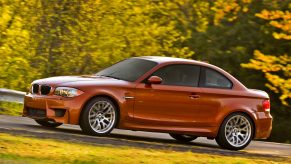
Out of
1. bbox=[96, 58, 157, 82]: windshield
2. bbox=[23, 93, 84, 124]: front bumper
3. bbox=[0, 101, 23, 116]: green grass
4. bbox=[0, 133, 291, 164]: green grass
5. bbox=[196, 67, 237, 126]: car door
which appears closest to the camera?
bbox=[0, 133, 291, 164]: green grass

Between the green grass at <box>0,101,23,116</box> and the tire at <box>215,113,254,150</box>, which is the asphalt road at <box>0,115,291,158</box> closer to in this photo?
the tire at <box>215,113,254,150</box>

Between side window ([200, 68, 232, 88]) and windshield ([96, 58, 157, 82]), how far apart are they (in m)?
0.98

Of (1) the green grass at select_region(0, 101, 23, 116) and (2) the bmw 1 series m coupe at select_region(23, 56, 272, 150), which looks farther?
(1) the green grass at select_region(0, 101, 23, 116)

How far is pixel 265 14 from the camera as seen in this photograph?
17984 millimetres

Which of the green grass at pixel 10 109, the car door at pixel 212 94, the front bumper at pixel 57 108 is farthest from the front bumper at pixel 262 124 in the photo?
the green grass at pixel 10 109

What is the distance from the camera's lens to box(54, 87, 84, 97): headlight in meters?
11.8

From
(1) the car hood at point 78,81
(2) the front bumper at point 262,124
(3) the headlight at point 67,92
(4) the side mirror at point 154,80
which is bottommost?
(2) the front bumper at point 262,124

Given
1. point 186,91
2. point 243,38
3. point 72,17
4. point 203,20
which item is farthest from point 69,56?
point 186,91

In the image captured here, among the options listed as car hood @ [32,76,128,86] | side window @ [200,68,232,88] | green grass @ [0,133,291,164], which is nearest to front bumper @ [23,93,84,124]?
car hood @ [32,76,128,86]

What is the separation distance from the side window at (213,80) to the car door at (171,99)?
0.48 ft

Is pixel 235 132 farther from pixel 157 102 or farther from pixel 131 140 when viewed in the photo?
pixel 131 140

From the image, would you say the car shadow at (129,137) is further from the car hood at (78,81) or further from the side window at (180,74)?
the side window at (180,74)

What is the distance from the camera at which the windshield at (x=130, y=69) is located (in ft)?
41.4

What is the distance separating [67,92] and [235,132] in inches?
130
